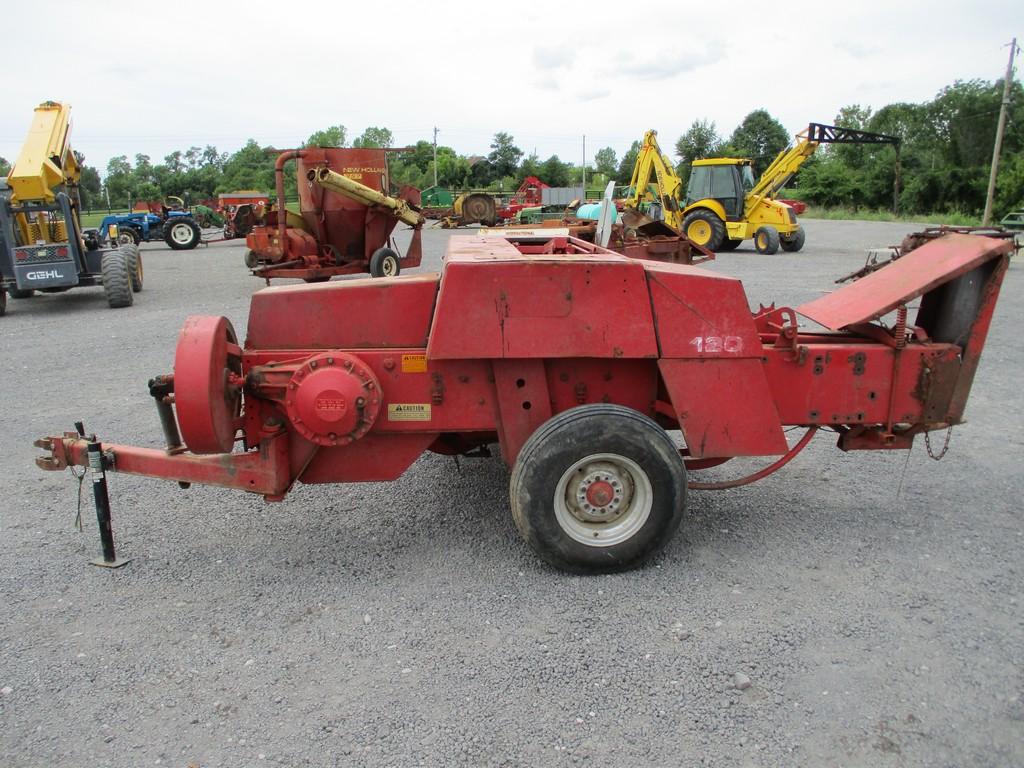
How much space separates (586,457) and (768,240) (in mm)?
17632

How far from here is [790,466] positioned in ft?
16.0

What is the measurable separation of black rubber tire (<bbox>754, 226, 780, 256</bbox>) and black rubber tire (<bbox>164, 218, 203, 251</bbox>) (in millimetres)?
18224

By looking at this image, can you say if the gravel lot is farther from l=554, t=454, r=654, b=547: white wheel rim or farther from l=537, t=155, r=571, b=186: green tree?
l=537, t=155, r=571, b=186: green tree

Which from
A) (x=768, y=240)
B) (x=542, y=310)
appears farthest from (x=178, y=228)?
(x=542, y=310)

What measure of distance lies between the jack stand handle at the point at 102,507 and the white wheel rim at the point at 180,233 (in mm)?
24087

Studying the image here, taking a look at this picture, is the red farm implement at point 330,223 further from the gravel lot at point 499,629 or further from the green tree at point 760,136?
the green tree at point 760,136

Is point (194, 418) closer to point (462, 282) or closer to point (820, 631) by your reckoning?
point (462, 282)

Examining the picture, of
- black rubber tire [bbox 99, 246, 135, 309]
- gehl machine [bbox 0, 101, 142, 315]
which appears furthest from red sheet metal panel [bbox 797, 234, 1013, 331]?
gehl machine [bbox 0, 101, 142, 315]

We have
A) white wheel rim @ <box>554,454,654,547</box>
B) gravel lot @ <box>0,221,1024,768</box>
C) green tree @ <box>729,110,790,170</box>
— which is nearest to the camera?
gravel lot @ <box>0,221,1024,768</box>

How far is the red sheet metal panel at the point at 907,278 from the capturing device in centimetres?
347

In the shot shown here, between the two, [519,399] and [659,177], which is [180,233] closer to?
[659,177]

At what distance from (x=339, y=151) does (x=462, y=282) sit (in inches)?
403

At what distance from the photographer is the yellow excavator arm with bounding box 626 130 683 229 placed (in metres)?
19.9

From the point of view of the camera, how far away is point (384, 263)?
1262cm
